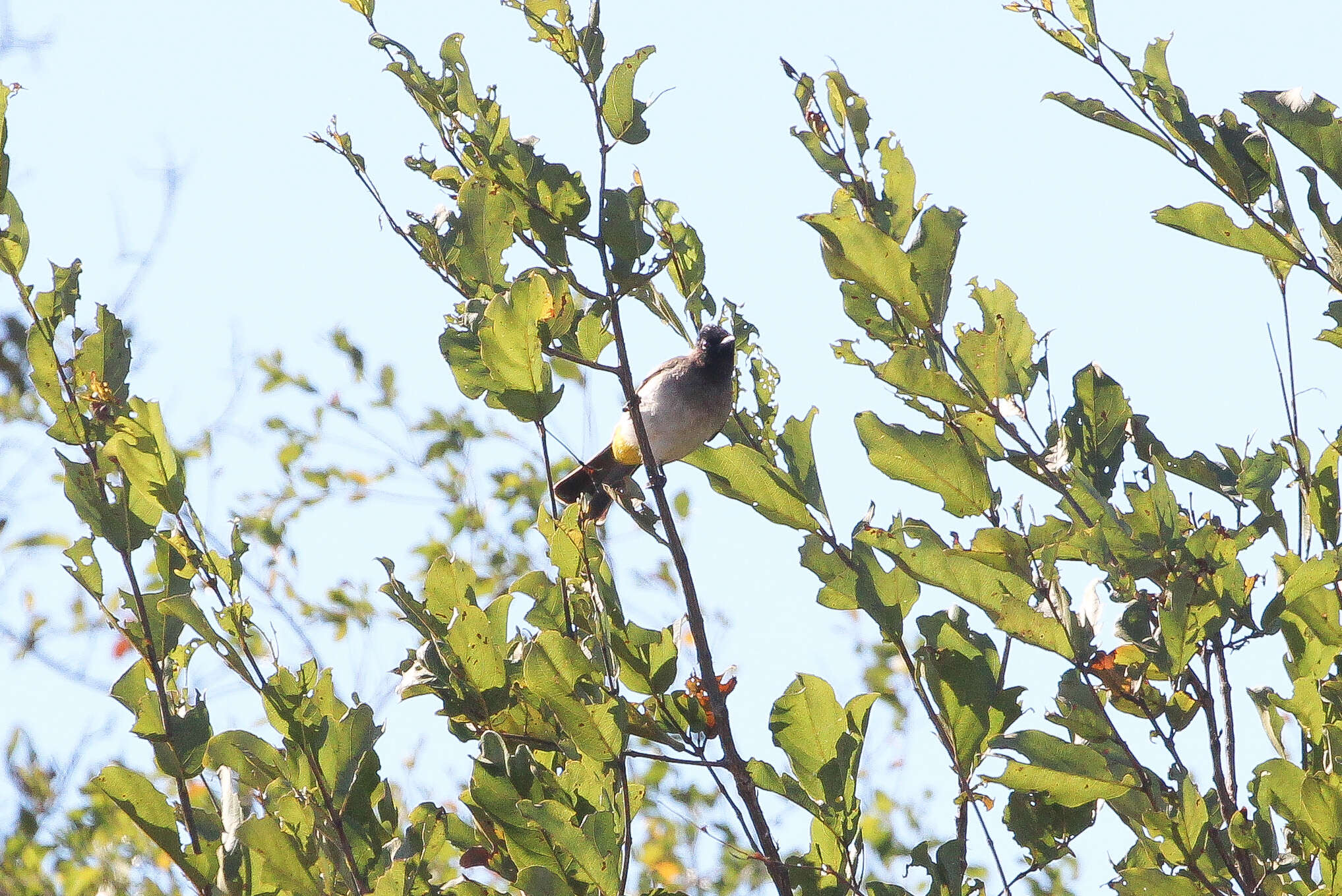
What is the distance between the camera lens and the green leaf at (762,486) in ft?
6.62

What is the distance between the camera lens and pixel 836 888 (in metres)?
1.99

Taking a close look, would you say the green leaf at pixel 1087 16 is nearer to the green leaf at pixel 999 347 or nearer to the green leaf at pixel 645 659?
the green leaf at pixel 999 347

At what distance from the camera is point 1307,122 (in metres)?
1.84

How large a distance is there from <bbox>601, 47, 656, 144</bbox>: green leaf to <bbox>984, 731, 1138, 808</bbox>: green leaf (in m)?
1.23

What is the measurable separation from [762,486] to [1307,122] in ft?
2.98

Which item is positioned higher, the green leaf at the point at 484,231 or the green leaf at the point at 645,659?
the green leaf at the point at 484,231

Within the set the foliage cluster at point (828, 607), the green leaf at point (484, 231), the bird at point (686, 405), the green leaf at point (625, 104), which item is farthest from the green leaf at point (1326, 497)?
the bird at point (686, 405)

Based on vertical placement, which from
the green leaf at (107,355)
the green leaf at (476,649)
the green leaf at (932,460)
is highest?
the green leaf at (107,355)

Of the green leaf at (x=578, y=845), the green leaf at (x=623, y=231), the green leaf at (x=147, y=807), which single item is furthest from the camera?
the green leaf at (x=623, y=231)

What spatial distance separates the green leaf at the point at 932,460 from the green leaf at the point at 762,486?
15cm

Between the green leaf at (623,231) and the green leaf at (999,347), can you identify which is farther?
the green leaf at (623,231)

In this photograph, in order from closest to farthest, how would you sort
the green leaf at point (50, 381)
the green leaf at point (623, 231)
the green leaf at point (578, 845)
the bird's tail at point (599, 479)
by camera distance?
the green leaf at point (578, 845), the green leaf at point (50, 381), the green leaf at point (623, 231), the bird's tail at point (599, 479)

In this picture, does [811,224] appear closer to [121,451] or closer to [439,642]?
[439,642]

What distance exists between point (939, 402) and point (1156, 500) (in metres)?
0.34
